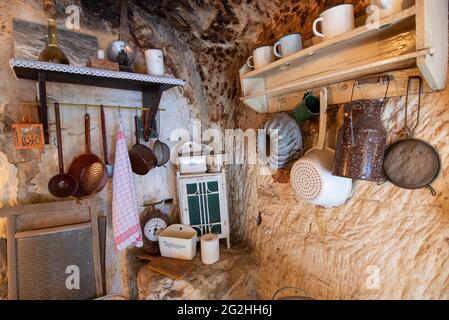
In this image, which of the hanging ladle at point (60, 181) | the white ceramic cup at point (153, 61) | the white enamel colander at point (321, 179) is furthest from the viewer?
the white ceramic cup at point (153, 61)

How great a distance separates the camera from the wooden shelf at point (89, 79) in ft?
3.47

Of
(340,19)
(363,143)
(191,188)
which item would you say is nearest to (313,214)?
(363,143)

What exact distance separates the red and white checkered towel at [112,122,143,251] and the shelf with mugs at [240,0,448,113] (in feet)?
2.42

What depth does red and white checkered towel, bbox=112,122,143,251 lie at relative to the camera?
1.30 m

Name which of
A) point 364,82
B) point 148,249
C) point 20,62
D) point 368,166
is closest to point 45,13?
point 20,62

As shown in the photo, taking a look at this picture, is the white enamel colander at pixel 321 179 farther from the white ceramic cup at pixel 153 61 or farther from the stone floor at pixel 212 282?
the white ceramic cup at pixel 153 61

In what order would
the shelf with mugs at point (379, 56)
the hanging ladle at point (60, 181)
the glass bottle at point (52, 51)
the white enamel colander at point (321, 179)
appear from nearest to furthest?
the shelf with mugs at point (379, 56) < the white enamel colander at point (321, 179) < the glass bottle at point (52, 51) < the hanging ladle at point (60, 181)

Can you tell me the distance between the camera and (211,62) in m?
1.69

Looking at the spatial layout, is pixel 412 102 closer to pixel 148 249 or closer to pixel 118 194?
pixel 118 194

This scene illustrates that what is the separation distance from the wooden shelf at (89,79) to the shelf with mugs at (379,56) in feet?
1.67

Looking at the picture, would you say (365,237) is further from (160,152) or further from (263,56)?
(160,152)

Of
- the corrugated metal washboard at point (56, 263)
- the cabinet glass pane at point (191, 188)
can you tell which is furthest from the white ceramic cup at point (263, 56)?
the corrugated metal washboard at point (56, 263)

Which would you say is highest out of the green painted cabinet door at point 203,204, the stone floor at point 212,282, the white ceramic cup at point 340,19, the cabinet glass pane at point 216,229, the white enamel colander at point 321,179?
the white ceramic cup at point 340,19

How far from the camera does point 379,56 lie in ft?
2.93
